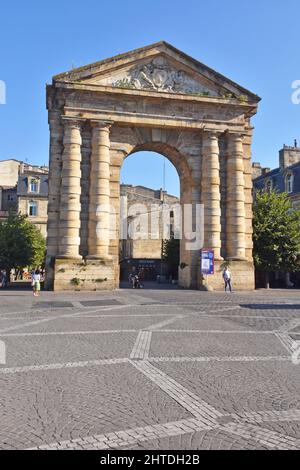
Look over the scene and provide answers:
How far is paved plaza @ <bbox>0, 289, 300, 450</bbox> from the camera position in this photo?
4.08m

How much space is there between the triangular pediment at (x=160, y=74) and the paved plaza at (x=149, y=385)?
58.2 ft

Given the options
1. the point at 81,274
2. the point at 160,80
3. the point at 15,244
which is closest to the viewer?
the point at 81,274

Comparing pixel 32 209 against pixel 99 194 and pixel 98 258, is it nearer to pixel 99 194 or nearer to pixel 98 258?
pixel 99 194

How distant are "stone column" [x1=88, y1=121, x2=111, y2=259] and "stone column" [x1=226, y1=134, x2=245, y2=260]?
7.67 meters

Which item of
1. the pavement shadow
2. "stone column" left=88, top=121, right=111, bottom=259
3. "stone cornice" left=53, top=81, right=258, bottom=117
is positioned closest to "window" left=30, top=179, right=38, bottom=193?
"stone cornice" left=53, top=81, right=258, bottom=117

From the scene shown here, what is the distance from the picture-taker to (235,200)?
2569 centimetres

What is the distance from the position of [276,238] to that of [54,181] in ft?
53.7

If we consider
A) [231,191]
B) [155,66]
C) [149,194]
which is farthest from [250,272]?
[149,194]

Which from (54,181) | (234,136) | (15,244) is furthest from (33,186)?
(234,136)

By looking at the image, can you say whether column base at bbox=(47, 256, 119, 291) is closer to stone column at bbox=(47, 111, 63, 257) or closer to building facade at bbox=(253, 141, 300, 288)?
stone column at bbox=(47, 111, 63, 257)

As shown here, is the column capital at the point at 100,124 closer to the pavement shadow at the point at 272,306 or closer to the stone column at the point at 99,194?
the stone column at the point at 99,194

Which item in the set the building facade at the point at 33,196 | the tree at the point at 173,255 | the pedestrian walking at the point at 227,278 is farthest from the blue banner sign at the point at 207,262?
the building facade at the point at 33,196

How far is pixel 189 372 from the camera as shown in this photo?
641 cm

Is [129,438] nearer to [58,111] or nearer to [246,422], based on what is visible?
[246,422]
